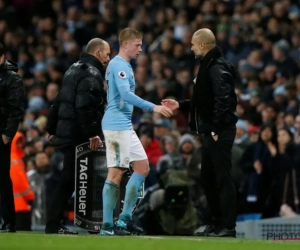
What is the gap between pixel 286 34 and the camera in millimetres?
21625

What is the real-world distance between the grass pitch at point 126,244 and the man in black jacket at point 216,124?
1137 millimetres

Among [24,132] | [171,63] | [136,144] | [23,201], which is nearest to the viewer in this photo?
[136,144]

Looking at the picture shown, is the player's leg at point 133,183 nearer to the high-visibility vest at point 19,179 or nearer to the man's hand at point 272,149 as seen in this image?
the high-visibility vest at point 19,179

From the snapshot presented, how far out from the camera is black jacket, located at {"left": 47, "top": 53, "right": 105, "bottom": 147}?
1290 cm

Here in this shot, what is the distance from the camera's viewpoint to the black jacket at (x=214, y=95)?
1247cm

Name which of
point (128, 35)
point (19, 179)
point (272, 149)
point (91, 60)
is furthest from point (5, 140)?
point (272, 149)

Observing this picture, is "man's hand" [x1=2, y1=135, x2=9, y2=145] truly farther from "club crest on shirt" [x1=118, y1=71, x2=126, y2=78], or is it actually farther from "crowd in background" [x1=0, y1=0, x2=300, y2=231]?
"crowd in background" [x1=0, y1=0, x2=300, y2=231]

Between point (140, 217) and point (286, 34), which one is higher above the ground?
point (286, 34)

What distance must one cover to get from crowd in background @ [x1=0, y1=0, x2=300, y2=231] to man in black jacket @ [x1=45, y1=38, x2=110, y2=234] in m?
3.91

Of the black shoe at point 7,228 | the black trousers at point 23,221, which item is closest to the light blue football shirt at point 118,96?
the black shoe at point 7,228

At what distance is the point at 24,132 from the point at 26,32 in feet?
22.2

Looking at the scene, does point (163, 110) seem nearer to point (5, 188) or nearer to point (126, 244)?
point (126, 244)

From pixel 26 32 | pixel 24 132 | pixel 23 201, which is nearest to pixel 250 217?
pixel 23 201

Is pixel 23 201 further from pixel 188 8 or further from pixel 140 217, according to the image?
pixel 188 8
